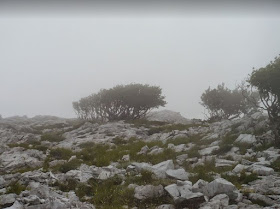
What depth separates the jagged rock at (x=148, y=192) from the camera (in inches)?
341

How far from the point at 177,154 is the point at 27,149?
507 inches

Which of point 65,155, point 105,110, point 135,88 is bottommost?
point 65,155

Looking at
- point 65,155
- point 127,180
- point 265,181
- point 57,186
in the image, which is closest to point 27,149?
point 65,155

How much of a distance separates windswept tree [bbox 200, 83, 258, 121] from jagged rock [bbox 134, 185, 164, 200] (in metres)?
40.0

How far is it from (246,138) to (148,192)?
1074 centimetres

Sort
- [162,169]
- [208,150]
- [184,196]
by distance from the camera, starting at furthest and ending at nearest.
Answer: [208,150], [162,169], [184,196]

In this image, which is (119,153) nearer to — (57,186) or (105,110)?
(57,186)

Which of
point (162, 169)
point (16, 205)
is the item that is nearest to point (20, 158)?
point (162, 169)

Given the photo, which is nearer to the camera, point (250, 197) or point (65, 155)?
point (250, 197)

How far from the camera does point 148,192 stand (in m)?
8.78

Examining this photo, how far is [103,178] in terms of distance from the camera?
11125mm

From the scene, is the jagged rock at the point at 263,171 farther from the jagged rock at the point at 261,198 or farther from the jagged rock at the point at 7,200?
the jagged rock at the point at 7,200

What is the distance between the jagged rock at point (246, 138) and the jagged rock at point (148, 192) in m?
9.90

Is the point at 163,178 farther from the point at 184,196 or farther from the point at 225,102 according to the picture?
the point at 225,102
